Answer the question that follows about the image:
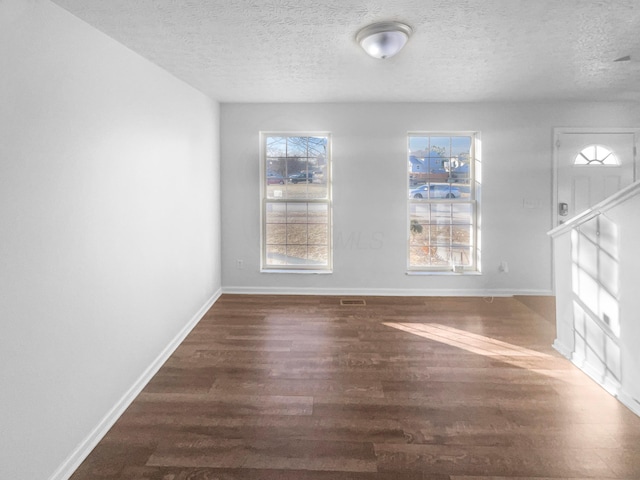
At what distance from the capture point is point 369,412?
2354 mm

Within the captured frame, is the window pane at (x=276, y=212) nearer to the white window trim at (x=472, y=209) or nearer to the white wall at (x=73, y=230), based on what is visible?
the white window trim at (x=472, y=209)

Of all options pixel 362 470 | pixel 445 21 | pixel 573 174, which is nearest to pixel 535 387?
pixel 362 470

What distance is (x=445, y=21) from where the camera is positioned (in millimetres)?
2354

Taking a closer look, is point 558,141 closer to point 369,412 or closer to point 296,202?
point 296,202

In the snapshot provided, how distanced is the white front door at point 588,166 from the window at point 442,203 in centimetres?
99

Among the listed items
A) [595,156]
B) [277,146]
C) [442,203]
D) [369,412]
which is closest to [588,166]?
[595,156]

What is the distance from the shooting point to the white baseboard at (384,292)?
4883 mm

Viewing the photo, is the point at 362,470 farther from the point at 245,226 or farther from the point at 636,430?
the point at 245,226

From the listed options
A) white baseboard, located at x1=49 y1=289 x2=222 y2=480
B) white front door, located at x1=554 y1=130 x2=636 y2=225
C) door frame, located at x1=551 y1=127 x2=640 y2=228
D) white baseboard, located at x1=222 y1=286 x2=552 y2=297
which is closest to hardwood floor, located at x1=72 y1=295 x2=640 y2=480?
white baseboard, located at x1=49 y1=289 x2=222 y2=480

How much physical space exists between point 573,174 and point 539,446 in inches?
149

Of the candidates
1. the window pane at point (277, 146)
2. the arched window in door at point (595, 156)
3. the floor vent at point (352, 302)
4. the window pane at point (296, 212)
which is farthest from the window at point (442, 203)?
the window pane at point (277, 146)

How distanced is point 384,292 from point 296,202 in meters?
1.59

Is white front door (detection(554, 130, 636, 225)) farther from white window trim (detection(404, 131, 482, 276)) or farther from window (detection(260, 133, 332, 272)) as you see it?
window (detection(260, 133, 332, 272))

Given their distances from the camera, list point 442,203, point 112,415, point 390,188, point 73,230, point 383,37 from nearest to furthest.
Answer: point 73,230
point 112,415
point 383,37
point 390,188
point 442,203
